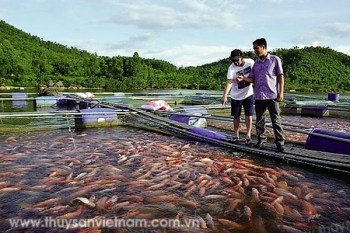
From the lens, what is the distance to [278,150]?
678 centimetres

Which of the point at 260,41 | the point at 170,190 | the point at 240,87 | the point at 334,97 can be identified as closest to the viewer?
the point at 170,190

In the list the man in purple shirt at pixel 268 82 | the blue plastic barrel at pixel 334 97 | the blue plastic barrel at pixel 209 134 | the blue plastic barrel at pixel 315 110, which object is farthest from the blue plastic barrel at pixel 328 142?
the blue plastic barrel at pixel 334 97

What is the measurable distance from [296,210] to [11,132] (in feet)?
33.3

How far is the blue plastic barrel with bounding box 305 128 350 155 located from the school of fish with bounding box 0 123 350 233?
1055 millimetres

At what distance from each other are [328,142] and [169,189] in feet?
13.5

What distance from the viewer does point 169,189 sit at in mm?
5094

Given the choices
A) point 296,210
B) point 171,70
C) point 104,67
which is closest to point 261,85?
point 296,210

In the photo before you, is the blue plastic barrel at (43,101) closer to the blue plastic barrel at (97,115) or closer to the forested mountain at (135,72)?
the blue plastic barrel at (97,115)

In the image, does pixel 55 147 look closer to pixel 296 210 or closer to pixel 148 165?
pixel 148 165

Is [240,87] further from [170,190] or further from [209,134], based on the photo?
[170,190]

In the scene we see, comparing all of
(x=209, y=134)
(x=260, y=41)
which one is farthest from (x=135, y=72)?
(x=260, y=41)

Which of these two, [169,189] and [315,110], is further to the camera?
[315,110]

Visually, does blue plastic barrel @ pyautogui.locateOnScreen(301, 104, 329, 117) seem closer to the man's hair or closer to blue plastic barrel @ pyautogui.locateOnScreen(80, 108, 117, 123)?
blue plastic barrel @ pyautogui.locateOnScreen(80, 108, 117, 123)

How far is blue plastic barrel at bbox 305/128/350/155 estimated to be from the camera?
6.36 meters
